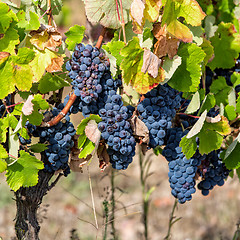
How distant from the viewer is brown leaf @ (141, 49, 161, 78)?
40.9 inches

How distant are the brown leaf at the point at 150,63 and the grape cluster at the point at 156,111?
5.5 inches

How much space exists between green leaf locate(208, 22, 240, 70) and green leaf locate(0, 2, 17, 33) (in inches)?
30.5

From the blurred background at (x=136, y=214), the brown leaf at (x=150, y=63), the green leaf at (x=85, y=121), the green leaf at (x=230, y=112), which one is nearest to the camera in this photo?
the brown leaf at (x=150, y=63)

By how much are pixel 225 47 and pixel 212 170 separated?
49cm

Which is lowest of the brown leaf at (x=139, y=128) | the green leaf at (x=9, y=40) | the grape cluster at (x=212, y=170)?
the grape cluster at (x=212, y=170)

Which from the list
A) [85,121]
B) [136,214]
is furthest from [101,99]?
[136,214]

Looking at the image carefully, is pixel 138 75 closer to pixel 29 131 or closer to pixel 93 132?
pixel 93 132

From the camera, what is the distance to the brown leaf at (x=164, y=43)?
111cm

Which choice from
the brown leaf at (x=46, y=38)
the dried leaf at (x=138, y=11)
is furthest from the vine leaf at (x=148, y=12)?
the brown leaf at (x=46, y=38)

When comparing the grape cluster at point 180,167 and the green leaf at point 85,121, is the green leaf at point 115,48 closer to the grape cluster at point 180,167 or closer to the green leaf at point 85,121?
the green leaf at point 85,121

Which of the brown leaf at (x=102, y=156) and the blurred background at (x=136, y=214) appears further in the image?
the blurred background at (x=136, y=214)

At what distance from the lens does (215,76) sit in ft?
5.22

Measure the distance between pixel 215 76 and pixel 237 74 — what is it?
0.48 feet

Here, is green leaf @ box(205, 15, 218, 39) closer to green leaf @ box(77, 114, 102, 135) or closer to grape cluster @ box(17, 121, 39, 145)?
green leaf @ box(77, 114, 102, 135)
